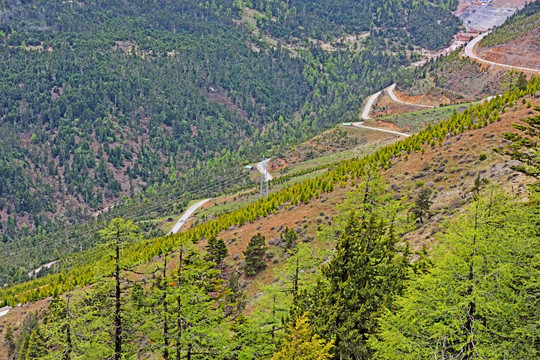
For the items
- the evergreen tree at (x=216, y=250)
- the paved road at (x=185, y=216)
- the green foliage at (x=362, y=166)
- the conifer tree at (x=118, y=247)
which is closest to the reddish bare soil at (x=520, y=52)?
the green foliage at (x=362, y=166)

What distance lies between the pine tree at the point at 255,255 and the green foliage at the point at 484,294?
96.8 ft

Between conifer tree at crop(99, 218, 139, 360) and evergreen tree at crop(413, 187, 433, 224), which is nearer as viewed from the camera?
conifer tree at crop(99, 218, 139, 360)

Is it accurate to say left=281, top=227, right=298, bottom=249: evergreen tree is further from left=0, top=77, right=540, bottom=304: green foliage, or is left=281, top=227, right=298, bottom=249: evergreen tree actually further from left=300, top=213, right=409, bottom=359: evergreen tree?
left=300, top=213, right=409, bottom=359: evergreen tree

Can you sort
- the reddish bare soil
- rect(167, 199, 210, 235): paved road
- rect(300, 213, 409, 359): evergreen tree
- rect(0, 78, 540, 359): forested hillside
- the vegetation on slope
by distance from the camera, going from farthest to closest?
the vegetation on slope, the reddish bare soil, rect(167, 199, 210, 235): paved road, rect(300, 213, 409, 359): evergreen tree, rect(0, 78, 540, 359): forested hillside

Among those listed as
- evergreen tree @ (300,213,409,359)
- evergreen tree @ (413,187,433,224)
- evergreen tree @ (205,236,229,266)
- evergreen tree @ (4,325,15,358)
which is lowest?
evergreen tree @ (4,325,15,358)

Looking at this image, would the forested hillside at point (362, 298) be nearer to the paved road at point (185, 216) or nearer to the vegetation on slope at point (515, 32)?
the paved road at point (185, 216)

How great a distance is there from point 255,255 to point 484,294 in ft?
107

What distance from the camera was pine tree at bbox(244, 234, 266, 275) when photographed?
46.6 meters

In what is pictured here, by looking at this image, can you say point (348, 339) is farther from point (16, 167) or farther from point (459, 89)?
point (16, 167)

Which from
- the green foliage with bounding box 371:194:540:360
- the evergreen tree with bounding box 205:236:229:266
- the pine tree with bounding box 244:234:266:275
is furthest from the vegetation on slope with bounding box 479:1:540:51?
the green foliage with bounding box 371:194:540:360

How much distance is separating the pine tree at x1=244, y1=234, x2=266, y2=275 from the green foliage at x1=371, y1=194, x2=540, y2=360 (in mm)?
29506

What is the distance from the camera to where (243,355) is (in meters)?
27.0

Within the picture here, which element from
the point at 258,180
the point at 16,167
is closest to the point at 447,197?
the point at 258,180

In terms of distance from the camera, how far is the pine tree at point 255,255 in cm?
4659
